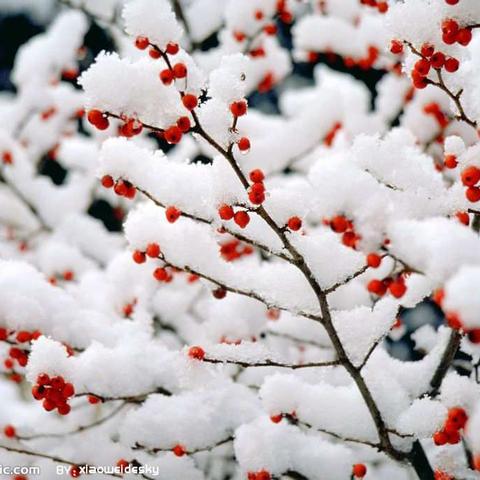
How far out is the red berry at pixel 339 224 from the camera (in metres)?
1.42

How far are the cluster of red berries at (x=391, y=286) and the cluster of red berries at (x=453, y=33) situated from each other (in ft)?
2.41

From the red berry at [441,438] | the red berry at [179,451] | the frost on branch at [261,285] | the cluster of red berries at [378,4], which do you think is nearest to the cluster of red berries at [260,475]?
the frost on branch at [261,285]

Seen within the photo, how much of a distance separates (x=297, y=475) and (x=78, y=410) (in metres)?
1.73

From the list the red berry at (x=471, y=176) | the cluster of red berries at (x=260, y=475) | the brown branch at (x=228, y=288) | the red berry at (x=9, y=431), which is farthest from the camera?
the red berry at (x=9, y=431)

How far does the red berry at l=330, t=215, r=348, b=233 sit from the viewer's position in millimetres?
1415

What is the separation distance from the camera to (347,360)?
1802mm

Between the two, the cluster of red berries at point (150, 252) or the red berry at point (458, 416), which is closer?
the red berry at point (458, 416)

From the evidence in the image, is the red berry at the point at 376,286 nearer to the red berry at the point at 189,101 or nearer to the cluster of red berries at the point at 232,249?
the red berry at the point at 189,101

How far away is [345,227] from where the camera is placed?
4.66 feet

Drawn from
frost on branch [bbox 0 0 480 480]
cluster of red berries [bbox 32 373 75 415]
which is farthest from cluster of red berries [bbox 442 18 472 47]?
cluster of red berries [bbox 32 373 75 415]

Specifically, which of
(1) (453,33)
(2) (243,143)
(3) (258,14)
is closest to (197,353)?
(2) (243,143)

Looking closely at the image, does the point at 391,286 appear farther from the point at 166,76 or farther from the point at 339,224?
the point at 166,76

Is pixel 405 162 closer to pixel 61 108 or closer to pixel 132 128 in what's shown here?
pixel 132 128

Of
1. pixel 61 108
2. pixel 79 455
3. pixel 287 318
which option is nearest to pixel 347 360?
pixel 287 318
